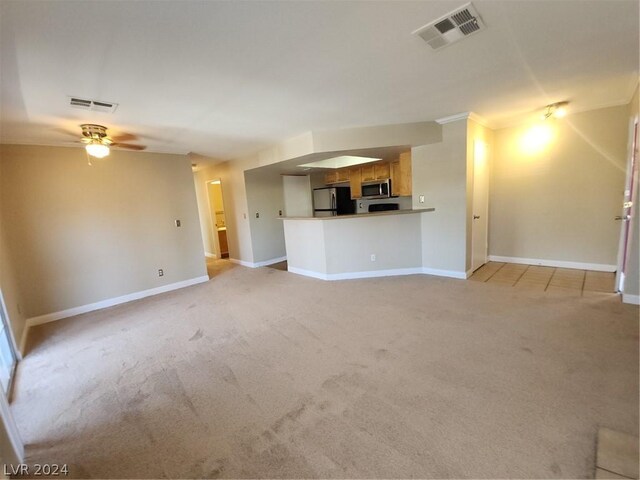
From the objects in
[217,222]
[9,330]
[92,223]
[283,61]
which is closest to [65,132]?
[92,223]

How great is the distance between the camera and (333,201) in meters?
6.40

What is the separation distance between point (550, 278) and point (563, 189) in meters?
1.47

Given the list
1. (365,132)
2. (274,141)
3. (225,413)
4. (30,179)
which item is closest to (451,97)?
(365,132)

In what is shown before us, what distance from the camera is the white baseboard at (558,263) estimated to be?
13.1 ft

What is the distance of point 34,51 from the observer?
1.58 metres

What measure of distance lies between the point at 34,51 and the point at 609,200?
20.9ft

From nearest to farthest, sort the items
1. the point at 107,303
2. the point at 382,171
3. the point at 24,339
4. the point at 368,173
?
the point at 24,339 < the point at 107,303 < the point at 382,171 < the point at 368,173

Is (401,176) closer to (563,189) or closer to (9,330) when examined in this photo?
(563,189)

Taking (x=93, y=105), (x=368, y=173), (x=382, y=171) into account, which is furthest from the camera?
(x=368, y=173)

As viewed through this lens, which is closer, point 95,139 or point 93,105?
point 93,105

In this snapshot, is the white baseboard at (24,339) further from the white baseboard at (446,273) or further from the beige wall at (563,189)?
the beige wall at (563,189)

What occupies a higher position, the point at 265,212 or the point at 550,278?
the point at 265,212

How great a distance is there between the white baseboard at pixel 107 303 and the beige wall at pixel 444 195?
13.6 feet

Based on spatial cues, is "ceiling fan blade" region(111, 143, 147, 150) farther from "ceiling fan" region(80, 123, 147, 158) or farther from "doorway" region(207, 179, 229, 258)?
"doorway" region(207, 179, 229, 258)
